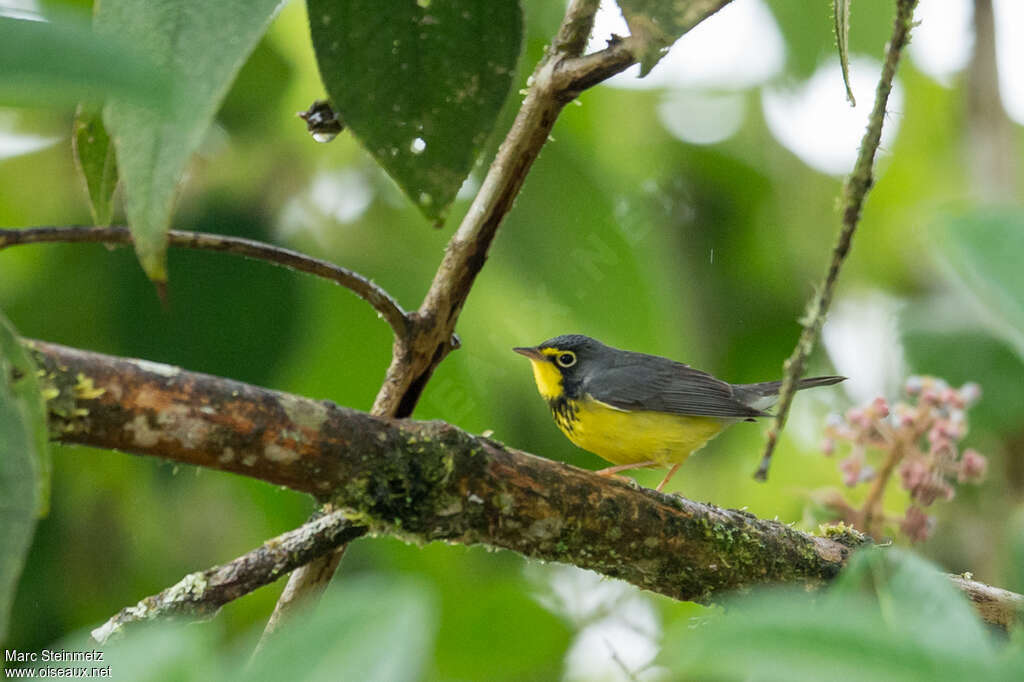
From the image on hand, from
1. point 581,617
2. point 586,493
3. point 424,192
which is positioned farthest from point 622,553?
point 581,617

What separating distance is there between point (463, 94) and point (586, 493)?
0.83 meters

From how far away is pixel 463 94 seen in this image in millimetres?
1391

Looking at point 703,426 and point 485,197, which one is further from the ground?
point 485,197

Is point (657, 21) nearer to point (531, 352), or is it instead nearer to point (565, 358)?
point (531, 352)

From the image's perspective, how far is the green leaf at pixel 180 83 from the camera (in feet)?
3.09

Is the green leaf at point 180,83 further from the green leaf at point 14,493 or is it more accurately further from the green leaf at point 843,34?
the green leaf at point 843,34

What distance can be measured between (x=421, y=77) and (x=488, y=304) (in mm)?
2121

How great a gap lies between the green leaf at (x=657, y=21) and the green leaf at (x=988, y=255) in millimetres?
719

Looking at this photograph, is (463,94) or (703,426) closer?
(463,94)

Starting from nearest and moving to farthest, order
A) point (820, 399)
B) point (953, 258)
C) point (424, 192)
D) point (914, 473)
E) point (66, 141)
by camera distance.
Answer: point (953, 258)
point (424, 192)
point (914, 473)
point (66, 141)
point (820, 399)

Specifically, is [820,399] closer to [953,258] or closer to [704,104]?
[704,104]

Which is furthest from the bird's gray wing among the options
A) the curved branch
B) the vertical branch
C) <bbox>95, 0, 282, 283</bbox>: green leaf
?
<bbox>95, 0, 282, 283</bbox>: green leaf

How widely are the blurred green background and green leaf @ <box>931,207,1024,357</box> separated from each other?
1.93m

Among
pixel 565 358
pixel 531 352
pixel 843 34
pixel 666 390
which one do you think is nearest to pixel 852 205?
pixel 843 34
